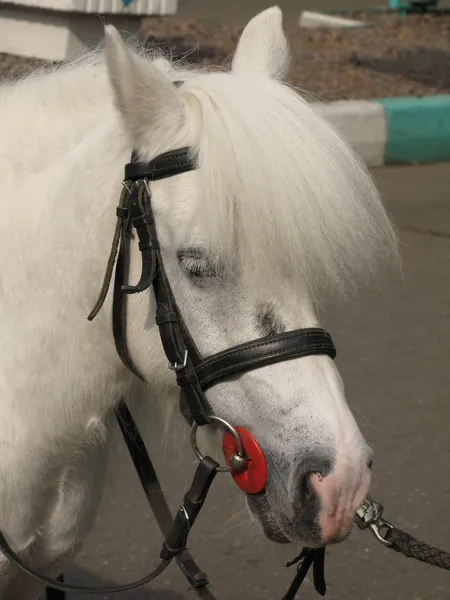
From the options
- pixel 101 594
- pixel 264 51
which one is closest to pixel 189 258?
pixel 264 51

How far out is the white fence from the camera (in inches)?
283

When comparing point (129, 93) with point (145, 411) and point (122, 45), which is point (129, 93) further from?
point (145, 411)

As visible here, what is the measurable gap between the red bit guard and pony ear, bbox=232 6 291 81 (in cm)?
80

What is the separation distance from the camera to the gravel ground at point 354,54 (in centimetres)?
934

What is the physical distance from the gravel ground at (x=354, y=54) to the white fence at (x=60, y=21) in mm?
1383

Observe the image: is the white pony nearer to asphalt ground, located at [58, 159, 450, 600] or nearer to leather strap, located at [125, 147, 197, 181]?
leather strap, located at [125, 147, 197, 181]

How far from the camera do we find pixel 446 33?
37.4 ft

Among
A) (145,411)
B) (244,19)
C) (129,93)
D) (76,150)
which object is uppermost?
(129,93)

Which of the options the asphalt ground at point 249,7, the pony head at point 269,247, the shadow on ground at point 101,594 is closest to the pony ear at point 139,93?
the pony head at point 269,247

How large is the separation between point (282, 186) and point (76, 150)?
49 centimetres

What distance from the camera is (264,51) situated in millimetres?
2371

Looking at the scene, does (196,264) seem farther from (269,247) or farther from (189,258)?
(269,247)

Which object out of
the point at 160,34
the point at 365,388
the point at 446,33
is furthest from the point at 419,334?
the point at 446,33

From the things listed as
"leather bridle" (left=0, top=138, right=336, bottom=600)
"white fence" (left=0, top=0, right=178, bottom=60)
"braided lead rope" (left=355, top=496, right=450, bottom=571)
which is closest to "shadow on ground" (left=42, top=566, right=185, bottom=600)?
"braided lead rope" (left=355, top=496, right=450, bottom=571)
